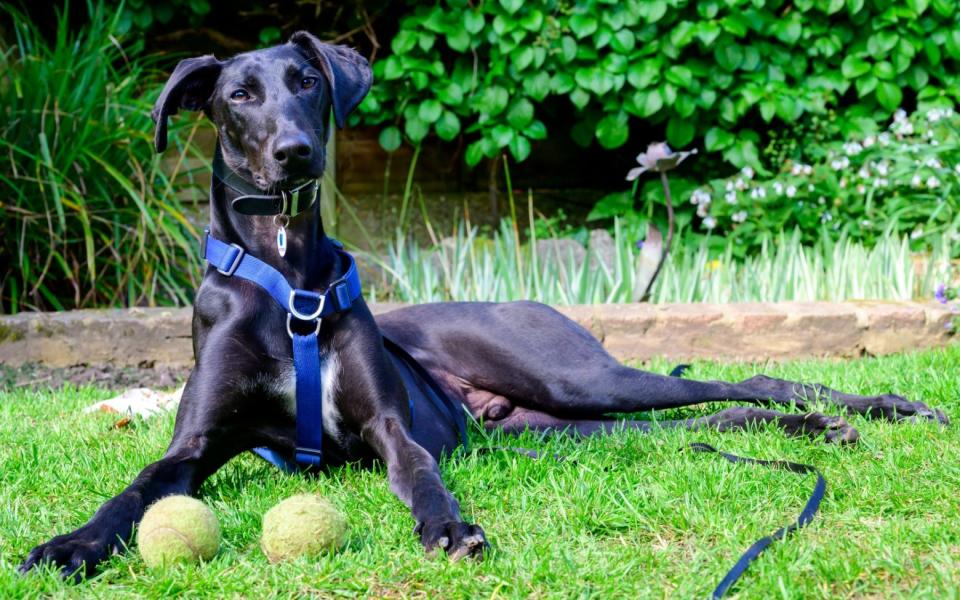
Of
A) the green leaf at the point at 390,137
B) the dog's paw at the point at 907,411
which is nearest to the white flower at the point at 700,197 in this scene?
the green leaf at the point at 390,137

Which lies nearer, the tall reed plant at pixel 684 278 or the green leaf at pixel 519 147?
the tall reed plant at pixel 684 278

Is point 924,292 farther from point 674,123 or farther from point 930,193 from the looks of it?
point 674,123

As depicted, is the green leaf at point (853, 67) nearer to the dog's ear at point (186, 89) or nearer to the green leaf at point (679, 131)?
the green leaf at point (679, 131)

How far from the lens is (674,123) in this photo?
652cm

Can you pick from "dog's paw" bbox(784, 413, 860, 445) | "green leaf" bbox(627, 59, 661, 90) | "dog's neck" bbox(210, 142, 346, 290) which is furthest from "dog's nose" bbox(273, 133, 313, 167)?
"green leaf" bbox(627, 59, 661, 90)

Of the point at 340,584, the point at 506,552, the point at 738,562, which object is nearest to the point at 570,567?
the point at 506,552

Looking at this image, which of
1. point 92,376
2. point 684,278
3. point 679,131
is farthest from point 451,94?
point 92,376

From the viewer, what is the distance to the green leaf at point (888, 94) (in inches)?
251

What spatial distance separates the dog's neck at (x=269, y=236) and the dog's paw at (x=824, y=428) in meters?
1.45

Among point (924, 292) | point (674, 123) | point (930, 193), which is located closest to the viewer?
point (924, 292)

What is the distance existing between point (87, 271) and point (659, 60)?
3.53 metres

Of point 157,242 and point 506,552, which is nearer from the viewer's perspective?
point 506,552

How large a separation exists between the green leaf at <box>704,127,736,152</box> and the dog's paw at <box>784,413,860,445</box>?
366 centimetres

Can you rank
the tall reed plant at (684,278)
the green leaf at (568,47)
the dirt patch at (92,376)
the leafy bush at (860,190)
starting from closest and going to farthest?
1. the dirt patch at (92,376)
2. the tall reed plant at (684,278)
3. the leafy bush at (860,190)
4. the green leaf at (568,47)
